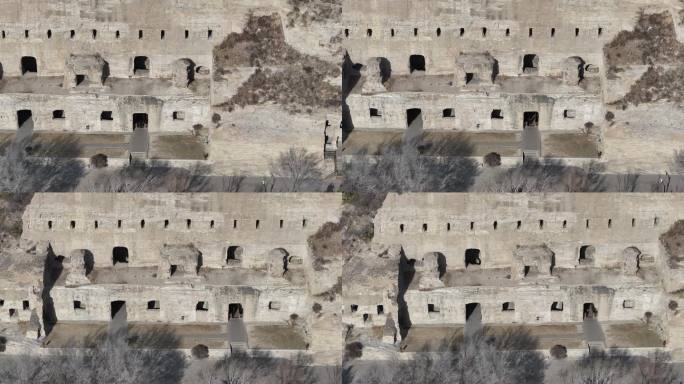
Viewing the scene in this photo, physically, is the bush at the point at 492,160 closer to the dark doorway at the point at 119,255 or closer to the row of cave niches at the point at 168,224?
the row of cave niches at the point at 168,224

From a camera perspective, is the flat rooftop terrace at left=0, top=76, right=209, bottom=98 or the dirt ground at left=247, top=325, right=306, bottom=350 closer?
the dirt ground at left=247, top=325, right=306, bottom=350

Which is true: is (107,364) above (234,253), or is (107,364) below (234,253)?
below

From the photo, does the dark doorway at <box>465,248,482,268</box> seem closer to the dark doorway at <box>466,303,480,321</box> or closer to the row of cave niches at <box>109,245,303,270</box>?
the dark doorway at <box>466,303,480,321</box>

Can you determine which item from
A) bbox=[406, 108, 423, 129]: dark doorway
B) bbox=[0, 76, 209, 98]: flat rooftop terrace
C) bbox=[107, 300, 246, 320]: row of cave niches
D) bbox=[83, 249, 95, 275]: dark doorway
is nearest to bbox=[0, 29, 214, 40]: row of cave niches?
bbox=[0, 76, 209, 98]: flat rooftop terrace

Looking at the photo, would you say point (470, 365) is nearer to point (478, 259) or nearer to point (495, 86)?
point (478, 259)

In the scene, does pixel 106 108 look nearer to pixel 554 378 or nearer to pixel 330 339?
pixel 330 339

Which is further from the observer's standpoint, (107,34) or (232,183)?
(107,34)

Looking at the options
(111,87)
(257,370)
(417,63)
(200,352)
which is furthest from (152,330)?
(417,63)

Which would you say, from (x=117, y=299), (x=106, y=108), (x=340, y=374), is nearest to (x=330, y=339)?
(x=340, y=374)
